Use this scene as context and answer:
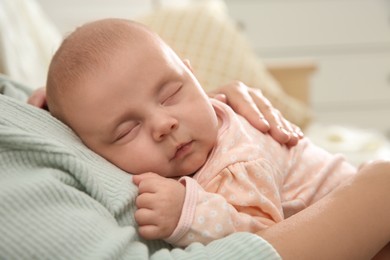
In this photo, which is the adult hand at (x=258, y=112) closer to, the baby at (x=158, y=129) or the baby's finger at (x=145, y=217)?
the baby at (x=158, y=129)

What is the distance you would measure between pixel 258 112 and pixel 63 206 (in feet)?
1.51

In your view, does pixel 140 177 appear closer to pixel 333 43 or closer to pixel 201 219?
pixel 201 219

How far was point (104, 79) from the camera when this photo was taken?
31.0 inches

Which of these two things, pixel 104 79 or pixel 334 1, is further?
pixel 334 1

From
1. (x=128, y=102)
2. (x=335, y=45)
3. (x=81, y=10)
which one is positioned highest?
(x=128, y=102)

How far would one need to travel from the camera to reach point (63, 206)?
2.02 feet

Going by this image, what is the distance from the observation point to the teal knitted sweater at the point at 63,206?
565 millimetres

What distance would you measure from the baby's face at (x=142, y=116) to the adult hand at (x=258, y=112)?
0.13 metres

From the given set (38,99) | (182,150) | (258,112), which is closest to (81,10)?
(38,99)

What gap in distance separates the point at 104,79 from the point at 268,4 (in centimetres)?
255

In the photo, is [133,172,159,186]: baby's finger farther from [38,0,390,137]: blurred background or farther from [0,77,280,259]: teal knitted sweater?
[38,0,390,137]: blurred background

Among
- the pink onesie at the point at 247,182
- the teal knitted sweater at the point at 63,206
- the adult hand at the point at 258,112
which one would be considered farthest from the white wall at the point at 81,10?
the teal knitted sweater at the point at 63,206

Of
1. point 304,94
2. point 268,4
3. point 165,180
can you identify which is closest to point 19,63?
point 165,180

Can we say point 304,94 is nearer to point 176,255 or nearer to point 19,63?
point 19,63
